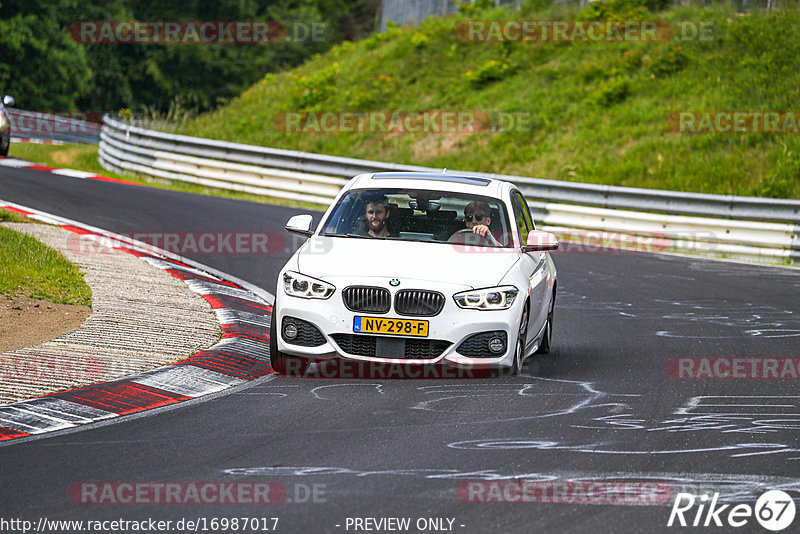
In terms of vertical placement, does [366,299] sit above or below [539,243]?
below

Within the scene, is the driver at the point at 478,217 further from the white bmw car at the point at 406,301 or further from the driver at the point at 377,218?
the driver at the point at 377,218

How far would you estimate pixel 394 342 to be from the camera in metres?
8.35

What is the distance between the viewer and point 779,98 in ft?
87.2

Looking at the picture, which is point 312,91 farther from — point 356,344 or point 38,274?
point 356,344

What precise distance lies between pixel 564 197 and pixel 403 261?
13.5 meters

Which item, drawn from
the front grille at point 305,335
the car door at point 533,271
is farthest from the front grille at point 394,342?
the car door at point 533,271

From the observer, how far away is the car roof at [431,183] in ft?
32.1

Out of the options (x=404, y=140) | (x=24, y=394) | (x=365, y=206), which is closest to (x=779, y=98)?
(x=404, y=140)

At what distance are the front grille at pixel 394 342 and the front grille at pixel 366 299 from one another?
21 centimetres

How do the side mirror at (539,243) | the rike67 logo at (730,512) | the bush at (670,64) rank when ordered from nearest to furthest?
the rike67 logo at (730,512), the side mirror at (539,243), the bush at (670,64)

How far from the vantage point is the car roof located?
980cm

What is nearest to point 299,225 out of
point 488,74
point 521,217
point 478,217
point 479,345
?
point 478,217

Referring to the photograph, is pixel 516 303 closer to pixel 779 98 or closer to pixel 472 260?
pixel 472 260

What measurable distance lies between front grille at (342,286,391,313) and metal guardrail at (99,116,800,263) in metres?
6.75
